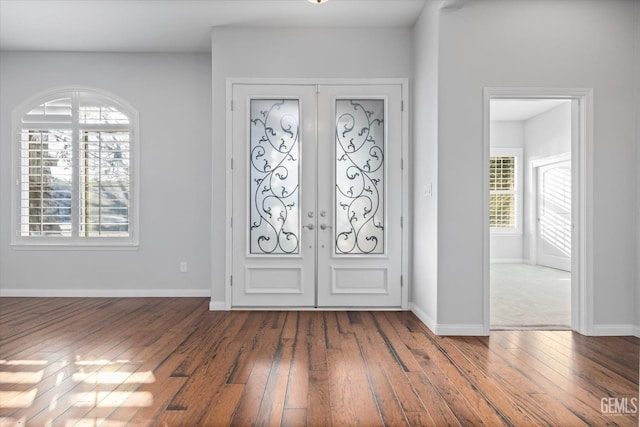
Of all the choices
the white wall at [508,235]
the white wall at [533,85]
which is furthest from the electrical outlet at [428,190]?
the white wall at [508,235]

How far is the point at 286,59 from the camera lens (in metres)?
4.32

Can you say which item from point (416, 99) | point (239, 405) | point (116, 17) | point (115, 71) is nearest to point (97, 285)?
point (115, 71)

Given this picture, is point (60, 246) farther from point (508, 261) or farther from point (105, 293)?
point (508, 261)

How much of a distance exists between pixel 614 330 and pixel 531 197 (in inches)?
215

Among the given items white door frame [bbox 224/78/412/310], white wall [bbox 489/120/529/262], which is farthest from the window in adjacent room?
white door frame [bbox 224/78/412/310]

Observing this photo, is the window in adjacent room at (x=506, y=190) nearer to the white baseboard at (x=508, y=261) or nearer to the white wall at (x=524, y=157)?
the white wall at (x=524, y=157)

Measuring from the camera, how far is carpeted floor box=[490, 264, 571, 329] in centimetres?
383

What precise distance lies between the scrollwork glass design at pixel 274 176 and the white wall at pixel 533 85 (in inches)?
60.7

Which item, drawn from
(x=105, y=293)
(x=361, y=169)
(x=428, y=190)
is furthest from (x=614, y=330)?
(x=105, y=293)

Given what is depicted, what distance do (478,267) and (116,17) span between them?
4206 millimetres

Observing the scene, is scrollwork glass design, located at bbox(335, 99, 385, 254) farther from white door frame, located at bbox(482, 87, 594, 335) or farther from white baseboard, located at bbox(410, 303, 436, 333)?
white door frame, located at bbox(482, 87, 594, 335)

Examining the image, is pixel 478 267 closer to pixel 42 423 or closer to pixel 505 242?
pixel 42 423

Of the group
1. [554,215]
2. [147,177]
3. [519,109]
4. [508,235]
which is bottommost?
[508,235]

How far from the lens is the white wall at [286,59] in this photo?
4312 mm
